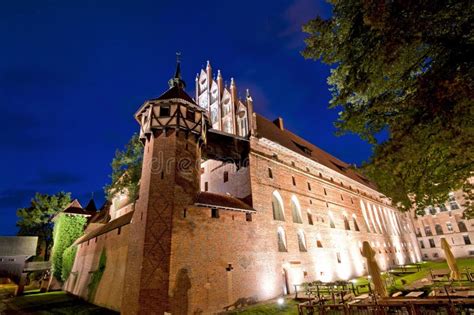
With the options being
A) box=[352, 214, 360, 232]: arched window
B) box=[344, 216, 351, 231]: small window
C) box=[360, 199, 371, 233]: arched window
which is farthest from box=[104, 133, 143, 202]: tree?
box=[360, 199, 371, 233]: arched window

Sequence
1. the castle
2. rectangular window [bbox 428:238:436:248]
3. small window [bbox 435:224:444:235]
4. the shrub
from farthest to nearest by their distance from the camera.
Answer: rectangular window [bbox 428:238:436:248] → small window [bbox 435:224:444:235] → the shrub → the castle

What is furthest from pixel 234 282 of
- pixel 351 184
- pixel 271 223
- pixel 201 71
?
pixel 351 184

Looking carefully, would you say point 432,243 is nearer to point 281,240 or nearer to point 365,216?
point 365,216

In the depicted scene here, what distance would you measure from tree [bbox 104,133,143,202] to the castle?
344cm

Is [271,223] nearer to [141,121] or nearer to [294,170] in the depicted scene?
[294,170]

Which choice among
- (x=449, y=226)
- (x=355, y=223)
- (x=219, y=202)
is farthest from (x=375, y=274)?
(x=449, y=226)

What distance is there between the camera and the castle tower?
1211 centimetres

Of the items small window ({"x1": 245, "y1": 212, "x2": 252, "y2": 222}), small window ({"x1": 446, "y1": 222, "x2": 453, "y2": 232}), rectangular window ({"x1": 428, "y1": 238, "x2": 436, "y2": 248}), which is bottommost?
rectangular window ({"x1": 428, "y1": 238, "x2": 436, "y2": 248})

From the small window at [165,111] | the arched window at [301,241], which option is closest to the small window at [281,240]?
the arched window at [301,241]

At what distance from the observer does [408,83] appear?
8.09 meters

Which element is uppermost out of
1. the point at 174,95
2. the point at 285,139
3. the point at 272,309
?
the point at 285,139

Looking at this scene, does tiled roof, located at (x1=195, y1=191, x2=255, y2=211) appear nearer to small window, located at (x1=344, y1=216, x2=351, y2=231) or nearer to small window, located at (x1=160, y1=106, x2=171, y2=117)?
small window, located at (x1=160, y1=106, x2=171, y2=117)

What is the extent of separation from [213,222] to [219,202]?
140 cm

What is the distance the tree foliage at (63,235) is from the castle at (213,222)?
5.30m
